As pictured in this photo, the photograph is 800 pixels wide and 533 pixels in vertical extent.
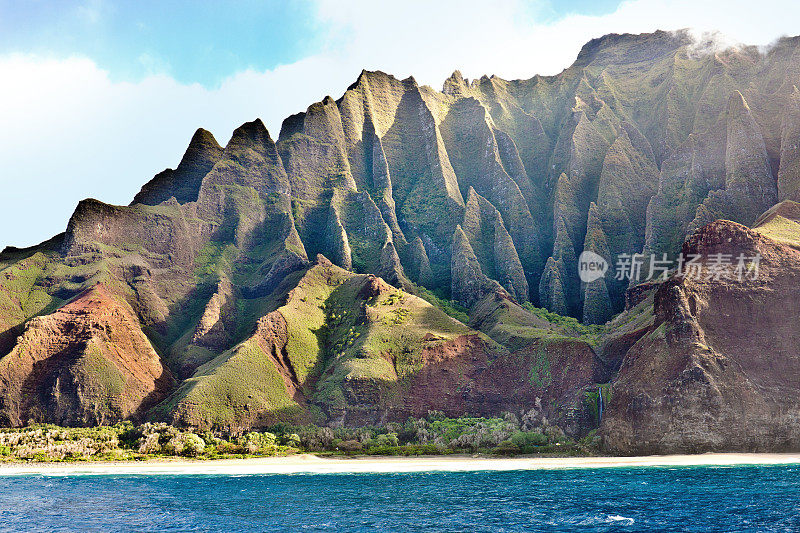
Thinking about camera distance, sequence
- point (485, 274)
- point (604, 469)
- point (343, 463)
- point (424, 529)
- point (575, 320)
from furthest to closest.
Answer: point (485, 274) → point (575, 320) → point (343, 463) → point (604, 469) → point (424, 529)

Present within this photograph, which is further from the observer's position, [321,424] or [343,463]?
[321,424]

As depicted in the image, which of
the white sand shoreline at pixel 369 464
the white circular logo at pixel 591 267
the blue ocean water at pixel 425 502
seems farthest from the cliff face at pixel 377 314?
the blue ocean water at pixel 425 502

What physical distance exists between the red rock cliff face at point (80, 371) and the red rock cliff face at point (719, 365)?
9330 centimetres

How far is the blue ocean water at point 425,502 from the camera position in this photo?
201 feet

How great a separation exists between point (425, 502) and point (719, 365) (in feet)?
196

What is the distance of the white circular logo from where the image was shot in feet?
605

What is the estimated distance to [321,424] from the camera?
422 ft

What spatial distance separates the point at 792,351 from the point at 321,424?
281ft

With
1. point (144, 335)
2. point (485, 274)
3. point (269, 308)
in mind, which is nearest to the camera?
point (144, 335)

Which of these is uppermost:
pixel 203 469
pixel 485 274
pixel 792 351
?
pixel 485 274

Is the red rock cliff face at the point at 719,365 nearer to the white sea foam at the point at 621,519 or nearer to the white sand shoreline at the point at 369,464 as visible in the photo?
the white sand shoreline at the point at 369,464

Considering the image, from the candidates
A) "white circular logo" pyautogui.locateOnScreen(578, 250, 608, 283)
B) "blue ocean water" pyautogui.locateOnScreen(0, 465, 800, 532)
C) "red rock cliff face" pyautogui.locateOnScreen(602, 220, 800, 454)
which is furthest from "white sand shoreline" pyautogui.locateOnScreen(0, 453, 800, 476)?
"white circular logo" pyautogui.locateOnScreen(578, 250, 608, 283)

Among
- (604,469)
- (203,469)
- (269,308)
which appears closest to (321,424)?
(203,469)

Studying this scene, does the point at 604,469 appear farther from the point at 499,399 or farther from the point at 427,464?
the point at 499,399
